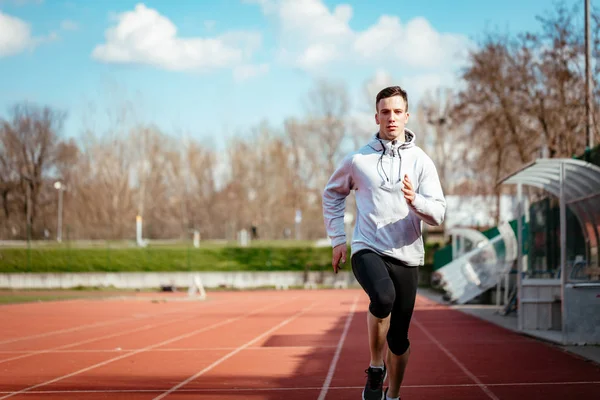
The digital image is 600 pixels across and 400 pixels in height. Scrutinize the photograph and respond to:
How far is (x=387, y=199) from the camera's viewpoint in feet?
19.9

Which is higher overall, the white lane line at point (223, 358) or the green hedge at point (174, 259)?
the green hedge at point (174, 259)

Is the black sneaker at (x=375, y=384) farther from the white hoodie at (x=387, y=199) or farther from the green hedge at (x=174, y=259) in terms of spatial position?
the green hedge at (x=174, y=259)

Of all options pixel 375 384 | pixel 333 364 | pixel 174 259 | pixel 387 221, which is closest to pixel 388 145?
pixel 387 221

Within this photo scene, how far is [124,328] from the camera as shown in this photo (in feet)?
65.4

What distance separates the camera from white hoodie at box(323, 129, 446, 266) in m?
6.04

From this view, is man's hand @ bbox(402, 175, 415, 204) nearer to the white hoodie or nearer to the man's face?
the white hoodie

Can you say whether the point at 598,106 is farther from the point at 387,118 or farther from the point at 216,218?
the point at 216,218

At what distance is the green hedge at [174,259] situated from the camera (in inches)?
2194

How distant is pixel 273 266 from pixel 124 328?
36.6m

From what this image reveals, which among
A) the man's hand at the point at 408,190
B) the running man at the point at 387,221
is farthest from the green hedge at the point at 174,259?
the man's hand at the point at 408,190

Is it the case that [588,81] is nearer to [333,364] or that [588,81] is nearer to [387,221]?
[333,364]

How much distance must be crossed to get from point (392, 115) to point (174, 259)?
50990 millimetres

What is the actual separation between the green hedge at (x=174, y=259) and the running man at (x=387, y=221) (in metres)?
49.1

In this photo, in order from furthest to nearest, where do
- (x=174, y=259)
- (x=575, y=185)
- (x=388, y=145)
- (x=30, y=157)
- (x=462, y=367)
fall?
(x=30, y=157), (x=174, y=259), (x=575, y=185), (x=462, y=367), (x=388, y=145)
